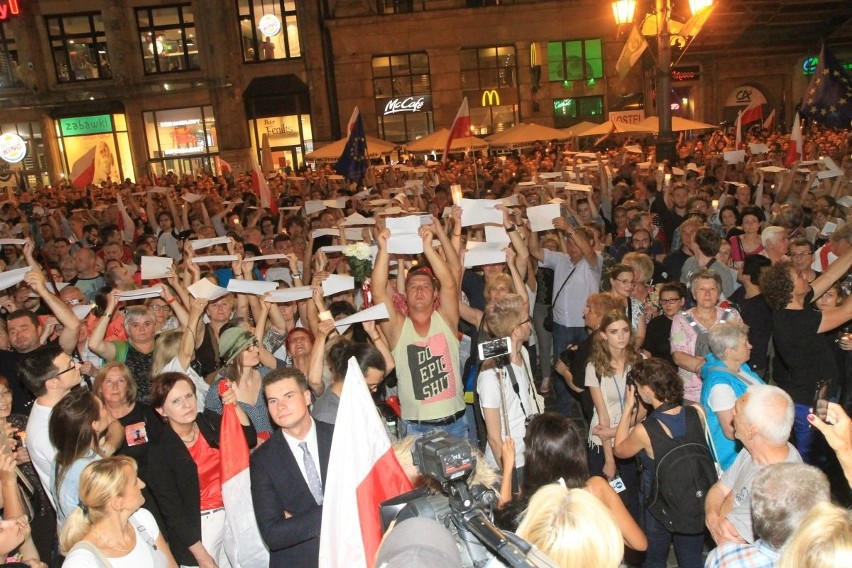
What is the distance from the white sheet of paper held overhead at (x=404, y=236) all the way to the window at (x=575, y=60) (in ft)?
95.1

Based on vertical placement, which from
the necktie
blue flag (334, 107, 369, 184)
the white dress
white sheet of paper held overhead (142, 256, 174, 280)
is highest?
blue flag (334, 107, 369, 184)

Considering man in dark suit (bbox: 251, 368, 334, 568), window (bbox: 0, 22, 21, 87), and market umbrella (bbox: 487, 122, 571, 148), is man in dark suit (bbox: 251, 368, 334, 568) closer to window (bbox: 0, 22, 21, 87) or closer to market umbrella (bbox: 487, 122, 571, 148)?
market umbrella (bbox: 487, 122, 571, 148)

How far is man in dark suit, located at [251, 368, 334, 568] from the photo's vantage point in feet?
11.2

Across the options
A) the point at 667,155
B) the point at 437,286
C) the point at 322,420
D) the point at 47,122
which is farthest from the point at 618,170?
the point at 47,122

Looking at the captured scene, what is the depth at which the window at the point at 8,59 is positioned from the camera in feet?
108

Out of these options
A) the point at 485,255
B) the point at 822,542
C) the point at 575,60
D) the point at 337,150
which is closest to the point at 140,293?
the point at 485,255

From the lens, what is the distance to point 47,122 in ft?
110

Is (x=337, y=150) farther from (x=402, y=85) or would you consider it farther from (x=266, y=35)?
(x=266, y=35)

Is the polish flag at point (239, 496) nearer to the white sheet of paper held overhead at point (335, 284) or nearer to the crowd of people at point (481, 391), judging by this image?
the crowd of people at point (481, 391)

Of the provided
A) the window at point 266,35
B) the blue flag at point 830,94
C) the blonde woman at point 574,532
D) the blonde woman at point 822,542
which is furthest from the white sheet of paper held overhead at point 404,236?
the window at point 266,35

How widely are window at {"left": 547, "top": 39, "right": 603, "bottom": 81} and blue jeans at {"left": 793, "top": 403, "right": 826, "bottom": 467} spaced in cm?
3011

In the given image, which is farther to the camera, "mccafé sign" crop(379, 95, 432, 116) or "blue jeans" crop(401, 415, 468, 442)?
"mccafé sign" crop(379, 95, 432, 116)

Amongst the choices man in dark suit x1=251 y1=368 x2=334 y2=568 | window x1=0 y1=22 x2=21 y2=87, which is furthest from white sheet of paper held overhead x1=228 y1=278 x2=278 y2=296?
window x1=0 y1=22 x2=21 y2=87

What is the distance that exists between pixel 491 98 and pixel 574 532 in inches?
1272
